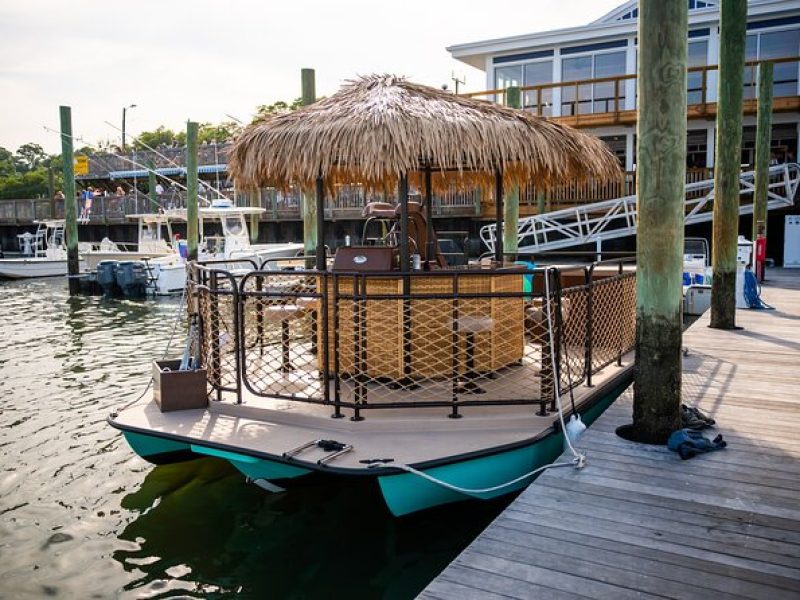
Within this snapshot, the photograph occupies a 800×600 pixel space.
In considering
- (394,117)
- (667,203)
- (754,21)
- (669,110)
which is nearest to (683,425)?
(667,203)

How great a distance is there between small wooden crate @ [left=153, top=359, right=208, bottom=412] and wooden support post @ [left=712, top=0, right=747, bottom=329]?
24.0ft

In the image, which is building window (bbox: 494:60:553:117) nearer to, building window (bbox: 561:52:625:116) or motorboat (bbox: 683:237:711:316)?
building window (bbox: 561:52:625:116)

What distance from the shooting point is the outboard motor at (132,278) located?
2241 centimetres

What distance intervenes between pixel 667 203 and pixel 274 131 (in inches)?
128

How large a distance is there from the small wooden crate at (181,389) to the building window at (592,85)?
21.0 metres

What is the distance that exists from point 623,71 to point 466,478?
918 inches

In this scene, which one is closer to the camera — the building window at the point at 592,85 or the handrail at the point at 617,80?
the handrail at the point at 617,80

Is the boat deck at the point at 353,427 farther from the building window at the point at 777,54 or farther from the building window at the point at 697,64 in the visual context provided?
the building window at the point at 777,54

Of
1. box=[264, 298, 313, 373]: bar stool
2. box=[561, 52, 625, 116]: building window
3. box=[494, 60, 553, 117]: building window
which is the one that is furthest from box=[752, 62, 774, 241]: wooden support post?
box=[264, 298, 313, 373]: bar stool

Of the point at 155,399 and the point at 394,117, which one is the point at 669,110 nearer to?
the point at 394,117

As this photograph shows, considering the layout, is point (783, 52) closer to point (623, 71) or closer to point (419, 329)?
point (623, 71)

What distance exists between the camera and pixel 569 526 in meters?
3.95

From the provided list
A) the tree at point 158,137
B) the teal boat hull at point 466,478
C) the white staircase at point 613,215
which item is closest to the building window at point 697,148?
the white staircase at point 613,215

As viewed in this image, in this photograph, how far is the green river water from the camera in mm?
4742
